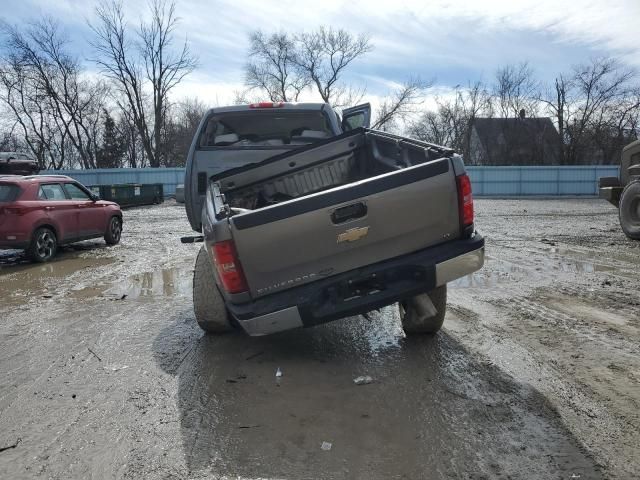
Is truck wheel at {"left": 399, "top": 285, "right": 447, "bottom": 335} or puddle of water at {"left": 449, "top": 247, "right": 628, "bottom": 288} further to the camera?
puddle of water at {"left": 449, "top": 247, "right": 628, "bottom": 288}

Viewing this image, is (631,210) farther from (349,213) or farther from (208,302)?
(208,302)

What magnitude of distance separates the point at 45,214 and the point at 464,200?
28.4ft

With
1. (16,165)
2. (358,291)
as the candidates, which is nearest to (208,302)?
(358,291)

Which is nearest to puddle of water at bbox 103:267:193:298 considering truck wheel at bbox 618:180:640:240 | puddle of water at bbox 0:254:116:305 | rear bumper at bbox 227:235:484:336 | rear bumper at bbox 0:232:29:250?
puddle of water at bbox 0:254:116:305

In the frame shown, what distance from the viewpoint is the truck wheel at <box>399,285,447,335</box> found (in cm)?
426

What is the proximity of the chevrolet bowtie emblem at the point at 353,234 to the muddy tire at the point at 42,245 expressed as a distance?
25.8 feet

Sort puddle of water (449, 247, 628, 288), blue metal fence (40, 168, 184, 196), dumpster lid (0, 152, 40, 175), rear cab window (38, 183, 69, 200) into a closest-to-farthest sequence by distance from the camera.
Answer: puddle of water (449, 247, 628, 288) < rear cab window (38, 183, 69, 200) < dumpster lid (0, 152, 40, 175) < blue metal fence (40, 168, 184, 196)

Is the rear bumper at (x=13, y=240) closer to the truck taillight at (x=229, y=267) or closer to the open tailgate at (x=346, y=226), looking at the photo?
the truck taillight at (x=229, y=267)

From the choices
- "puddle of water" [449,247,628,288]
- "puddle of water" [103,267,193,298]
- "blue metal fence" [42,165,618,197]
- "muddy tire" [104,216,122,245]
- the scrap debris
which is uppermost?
"muddy tire" [104,216,122,245]

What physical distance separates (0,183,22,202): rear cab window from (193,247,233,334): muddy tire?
632 centimetres

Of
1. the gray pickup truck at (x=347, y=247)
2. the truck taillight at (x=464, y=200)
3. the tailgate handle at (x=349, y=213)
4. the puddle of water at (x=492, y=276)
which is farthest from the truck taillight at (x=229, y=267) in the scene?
the puddle of water at (x=492, y=276)

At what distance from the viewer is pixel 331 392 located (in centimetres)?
363

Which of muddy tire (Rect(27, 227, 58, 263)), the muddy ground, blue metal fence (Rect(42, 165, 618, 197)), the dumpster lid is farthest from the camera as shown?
blue metal fence (Rect(42, 165, 618, 197))

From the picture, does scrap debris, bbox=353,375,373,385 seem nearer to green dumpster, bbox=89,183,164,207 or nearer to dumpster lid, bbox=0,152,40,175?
dumpster lid, bbox=0,152,40,175
